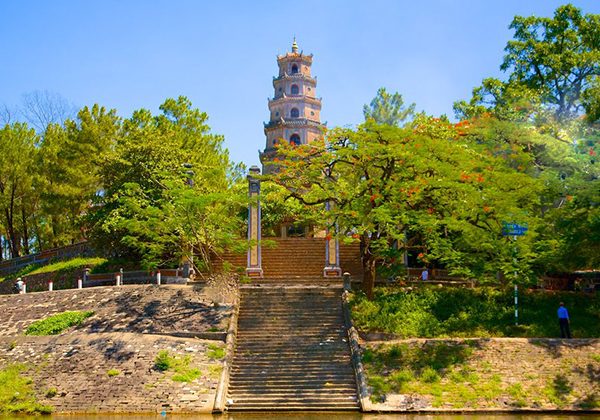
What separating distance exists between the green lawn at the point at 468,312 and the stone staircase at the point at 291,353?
128 cm

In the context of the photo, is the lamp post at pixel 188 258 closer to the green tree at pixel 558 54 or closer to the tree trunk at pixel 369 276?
the tree trunk at pixel 369 276

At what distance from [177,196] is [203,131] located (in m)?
18.8

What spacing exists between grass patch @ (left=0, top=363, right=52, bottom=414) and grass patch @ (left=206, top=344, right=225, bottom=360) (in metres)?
4.77

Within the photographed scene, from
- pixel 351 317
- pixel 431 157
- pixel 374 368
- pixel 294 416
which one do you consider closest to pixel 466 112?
pixel 431 157

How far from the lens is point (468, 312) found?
84.1 ft

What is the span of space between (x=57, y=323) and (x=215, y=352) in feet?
23.9

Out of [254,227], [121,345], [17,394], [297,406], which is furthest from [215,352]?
[254,227]

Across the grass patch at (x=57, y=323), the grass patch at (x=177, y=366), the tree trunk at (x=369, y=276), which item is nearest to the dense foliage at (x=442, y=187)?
the tree trunk at (x=369, y=276)

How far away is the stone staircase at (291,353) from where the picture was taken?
20094mm

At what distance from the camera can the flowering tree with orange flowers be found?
84.1ft

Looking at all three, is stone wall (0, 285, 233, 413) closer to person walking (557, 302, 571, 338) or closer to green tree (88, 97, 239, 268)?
green tree (88, 97, 239, 268)

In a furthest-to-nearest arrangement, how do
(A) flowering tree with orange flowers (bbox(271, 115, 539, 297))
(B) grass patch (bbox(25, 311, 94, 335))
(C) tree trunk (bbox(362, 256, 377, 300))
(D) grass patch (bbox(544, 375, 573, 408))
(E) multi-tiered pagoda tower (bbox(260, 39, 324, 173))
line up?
(E) multi-tiered pagoda tower (bbox(260, 39, 324, 173))
(C) tree trunk (bbox(362, 256, 377, 300))
(B) grass patch (bbox(25, 311, 94, 335))
(A) flowering tree with orange flowers (bbox(271, 115, 539, 297))
(D) grass patch (bbox(544, 375, 573, 408))

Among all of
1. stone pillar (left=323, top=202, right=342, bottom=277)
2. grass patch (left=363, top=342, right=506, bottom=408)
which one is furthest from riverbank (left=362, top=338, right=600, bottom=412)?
stone pillar (left=323, top=202, right=342, bottom=277)

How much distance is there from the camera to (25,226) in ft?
149
